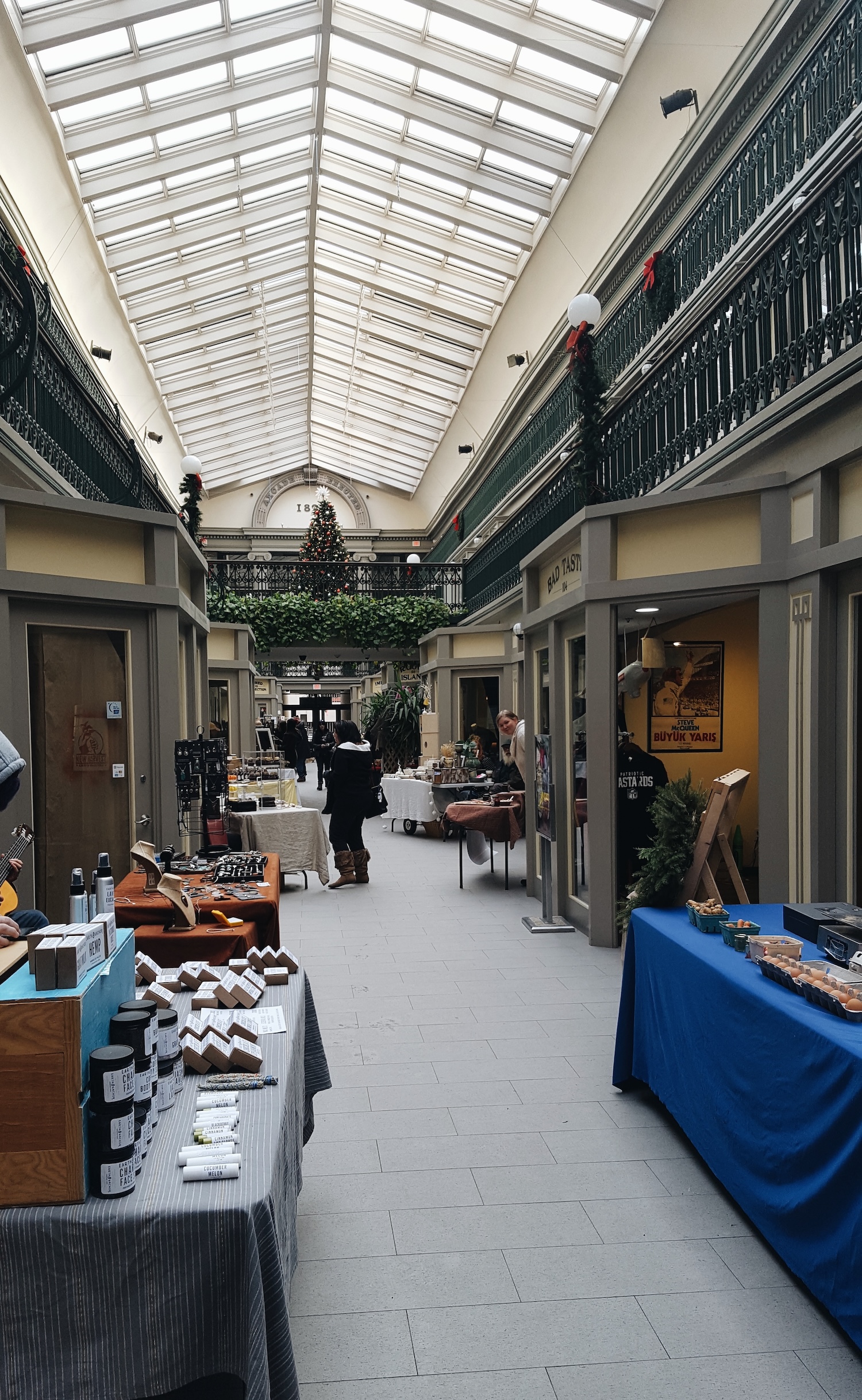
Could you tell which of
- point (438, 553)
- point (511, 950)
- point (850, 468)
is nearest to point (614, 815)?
point (511, 950)

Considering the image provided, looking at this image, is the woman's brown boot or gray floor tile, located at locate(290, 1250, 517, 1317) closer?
gray floor tile, located at locate(290, 1250, 517, 1317)

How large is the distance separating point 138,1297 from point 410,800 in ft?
36.7

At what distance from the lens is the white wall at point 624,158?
329 inches

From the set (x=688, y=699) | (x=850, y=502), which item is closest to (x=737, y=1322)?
(x=850, y=502)

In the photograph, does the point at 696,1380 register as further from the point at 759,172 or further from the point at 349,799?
the point at 759,172

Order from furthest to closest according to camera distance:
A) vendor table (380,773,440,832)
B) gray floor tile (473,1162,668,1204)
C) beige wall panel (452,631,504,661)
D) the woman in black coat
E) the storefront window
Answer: beige wall panel (452,631,504,661) < vendor table (380,773,440,832) < the woman in black coat < the storefront window < gray floor tile (473,1162,668,1204)

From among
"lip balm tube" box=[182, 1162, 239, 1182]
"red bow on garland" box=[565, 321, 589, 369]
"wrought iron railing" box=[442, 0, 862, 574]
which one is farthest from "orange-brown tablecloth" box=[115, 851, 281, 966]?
"wrought iron railing" box=[442, 0, 862, 574]

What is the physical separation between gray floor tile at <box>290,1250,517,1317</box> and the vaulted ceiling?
11.2 metres

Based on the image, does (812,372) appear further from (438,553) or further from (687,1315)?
(438,553)

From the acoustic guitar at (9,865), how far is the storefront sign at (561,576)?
14.5ft

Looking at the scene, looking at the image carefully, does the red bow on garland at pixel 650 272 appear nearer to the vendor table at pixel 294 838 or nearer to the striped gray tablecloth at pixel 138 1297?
the vendor table at pixel 294 838

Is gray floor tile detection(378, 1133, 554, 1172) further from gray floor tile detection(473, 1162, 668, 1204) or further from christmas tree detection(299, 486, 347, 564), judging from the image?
christmas tree detection(299, 486, 347, 564)

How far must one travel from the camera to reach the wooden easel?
4.21 metres

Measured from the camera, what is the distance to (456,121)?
12.4 m
